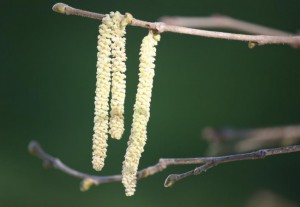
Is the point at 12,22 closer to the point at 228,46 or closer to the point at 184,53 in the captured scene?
the point at 184,53

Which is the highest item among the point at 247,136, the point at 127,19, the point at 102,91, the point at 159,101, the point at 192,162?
the point at 127,19

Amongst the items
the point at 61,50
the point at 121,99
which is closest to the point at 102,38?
the point at 121,99

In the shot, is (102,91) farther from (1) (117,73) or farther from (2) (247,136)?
(2) (247,136)

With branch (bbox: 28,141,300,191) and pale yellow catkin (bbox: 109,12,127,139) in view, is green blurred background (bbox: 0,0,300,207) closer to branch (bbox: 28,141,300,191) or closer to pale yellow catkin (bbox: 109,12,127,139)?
branch (bbox: 28,141,300,191)

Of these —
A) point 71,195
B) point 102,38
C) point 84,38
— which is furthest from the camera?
point 84,38

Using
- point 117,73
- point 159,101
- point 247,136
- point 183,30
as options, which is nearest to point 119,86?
point 117,73

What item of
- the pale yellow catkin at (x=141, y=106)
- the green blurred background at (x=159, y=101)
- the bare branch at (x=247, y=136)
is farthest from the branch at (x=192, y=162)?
the green blurred background at (x=159, y=101)
